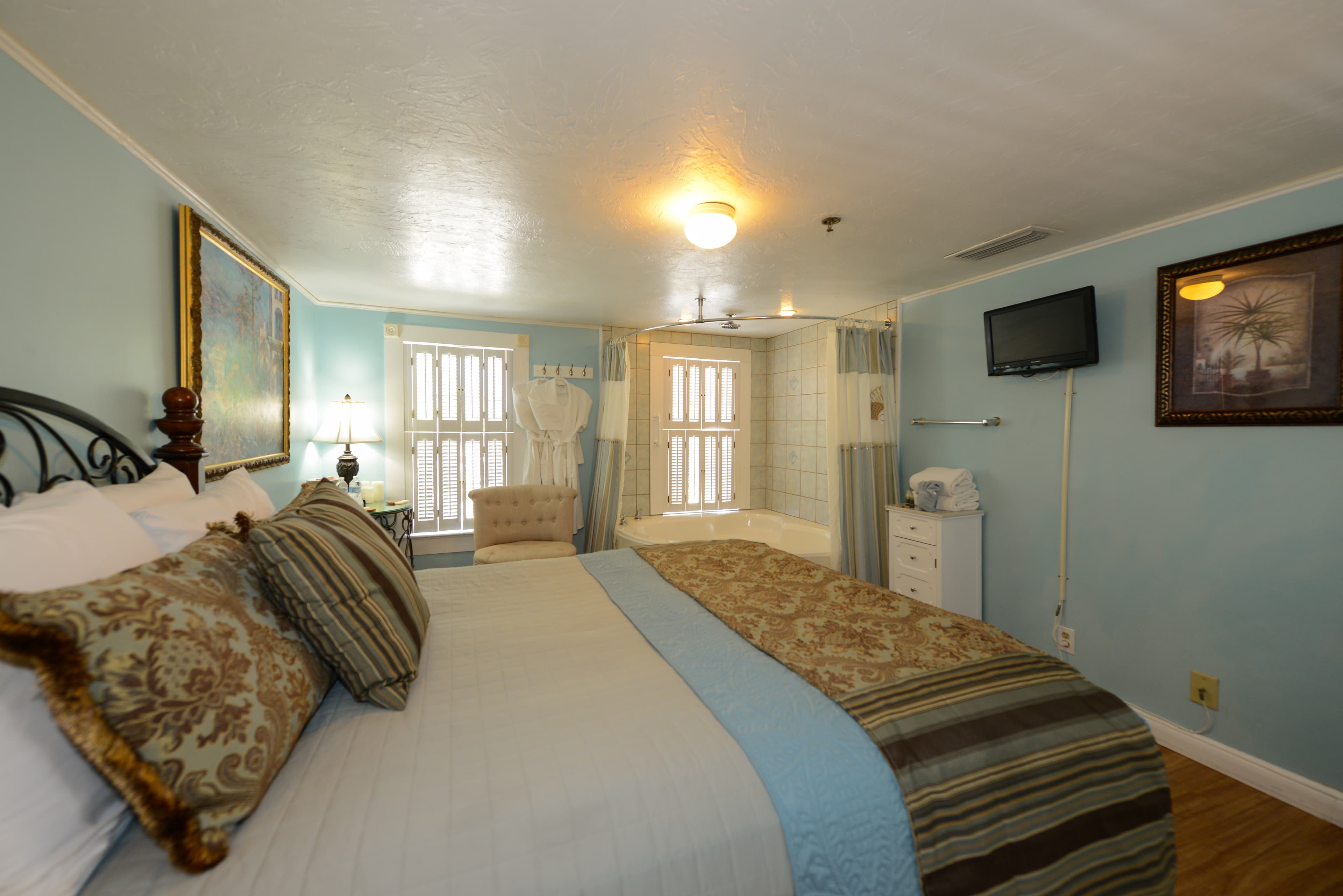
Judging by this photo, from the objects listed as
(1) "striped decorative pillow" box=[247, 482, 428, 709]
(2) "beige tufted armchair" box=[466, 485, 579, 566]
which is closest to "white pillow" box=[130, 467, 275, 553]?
(1) "striped decorative pillow" box=[247, 482, 428, 709]

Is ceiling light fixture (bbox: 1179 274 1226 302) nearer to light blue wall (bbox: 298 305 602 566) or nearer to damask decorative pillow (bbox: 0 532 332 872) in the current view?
damask decorative pillow (bbox: 0 532 332 872)

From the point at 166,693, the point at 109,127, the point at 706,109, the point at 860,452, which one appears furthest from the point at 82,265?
the point at 860,452

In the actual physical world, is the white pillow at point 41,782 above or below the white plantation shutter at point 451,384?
below

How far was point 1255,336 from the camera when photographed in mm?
2088

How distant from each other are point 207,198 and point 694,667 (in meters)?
2.67

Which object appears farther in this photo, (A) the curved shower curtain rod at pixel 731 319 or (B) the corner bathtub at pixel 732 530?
(B) the corner bathtub at pixel 732 530

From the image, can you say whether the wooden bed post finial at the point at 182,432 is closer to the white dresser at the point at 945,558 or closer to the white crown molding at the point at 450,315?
the white crown molding at the point at 450,315

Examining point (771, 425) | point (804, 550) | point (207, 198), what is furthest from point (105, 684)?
point (771, 425)

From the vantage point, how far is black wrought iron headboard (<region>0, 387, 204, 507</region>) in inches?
50.4

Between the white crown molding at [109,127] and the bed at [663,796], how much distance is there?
1.76m

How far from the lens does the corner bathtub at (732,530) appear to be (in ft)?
14.5

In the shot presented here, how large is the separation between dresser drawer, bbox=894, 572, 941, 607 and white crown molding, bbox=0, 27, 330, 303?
373cm

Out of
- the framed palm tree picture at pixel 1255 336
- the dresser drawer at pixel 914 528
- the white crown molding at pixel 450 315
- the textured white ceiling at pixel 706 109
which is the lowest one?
the dresser drawer at pixel 914 528

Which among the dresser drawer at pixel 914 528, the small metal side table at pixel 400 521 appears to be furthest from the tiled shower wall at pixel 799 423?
the small metal side table at pixel 400 521
